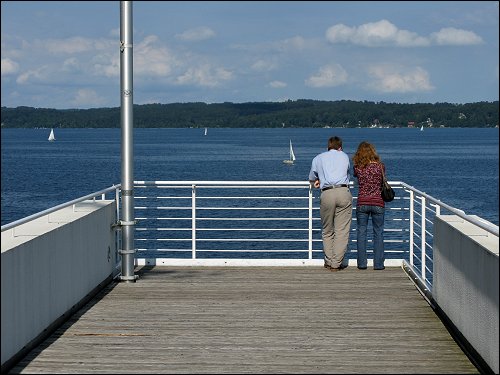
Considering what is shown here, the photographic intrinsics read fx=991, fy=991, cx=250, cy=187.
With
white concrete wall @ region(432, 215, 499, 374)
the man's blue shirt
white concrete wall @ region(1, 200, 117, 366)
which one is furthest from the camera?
the man's blue shirt

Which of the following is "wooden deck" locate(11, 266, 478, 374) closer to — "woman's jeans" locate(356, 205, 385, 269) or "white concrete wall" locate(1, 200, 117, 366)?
"white concrete wall" locate(1, 200, 117, 366)

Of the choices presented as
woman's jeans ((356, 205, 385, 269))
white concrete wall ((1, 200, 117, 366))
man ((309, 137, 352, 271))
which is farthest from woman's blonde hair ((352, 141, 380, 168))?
white concrete wall ((1, 200, 117, 366))

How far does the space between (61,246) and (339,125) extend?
15658cm

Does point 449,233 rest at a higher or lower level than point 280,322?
higher

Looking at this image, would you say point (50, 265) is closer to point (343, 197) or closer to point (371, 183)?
point (343, 197)

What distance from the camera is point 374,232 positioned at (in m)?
12.0

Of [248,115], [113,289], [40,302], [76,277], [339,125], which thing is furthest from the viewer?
[248,115]

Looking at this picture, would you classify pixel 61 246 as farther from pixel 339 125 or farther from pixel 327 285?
pixel 339 125

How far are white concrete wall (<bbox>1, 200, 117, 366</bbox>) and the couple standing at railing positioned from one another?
2.56 m

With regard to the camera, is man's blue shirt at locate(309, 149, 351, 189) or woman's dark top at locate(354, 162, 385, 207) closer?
man's blue shirt at locate(309, 149, 351, 189)

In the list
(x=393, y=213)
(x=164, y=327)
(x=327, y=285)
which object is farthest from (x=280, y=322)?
(x=393, y=213)

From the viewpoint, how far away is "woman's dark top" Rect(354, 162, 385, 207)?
1181cm

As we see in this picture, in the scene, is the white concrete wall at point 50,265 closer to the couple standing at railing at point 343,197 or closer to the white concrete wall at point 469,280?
the couple standing at railing at point 343,197

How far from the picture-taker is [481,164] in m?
90.3
